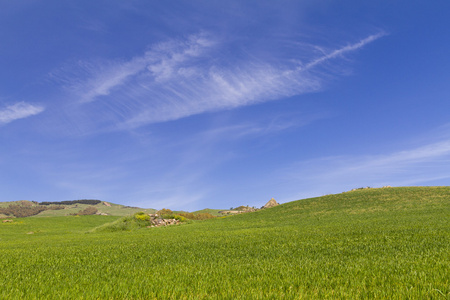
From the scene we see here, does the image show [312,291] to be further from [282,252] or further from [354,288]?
[282,252]

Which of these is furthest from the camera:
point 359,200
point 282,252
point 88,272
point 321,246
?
point 359,200

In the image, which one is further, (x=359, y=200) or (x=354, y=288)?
(x=359, y=200)

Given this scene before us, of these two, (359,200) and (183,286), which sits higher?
(359,200)

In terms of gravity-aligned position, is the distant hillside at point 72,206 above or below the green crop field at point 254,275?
above

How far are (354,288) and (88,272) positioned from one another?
659cm

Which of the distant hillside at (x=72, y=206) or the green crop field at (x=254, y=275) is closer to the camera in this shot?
the green crop field at (x=254, y=275)

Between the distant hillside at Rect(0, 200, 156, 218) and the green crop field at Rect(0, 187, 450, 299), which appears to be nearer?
the green crop field at Rect(0, 187, 450, 299)

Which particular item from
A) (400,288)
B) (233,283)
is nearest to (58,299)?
(233,283)

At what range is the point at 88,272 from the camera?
26.2 feet

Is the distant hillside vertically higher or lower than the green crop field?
higher

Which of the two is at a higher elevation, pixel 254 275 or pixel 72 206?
A: pixel 72 206

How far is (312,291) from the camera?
5.39 m

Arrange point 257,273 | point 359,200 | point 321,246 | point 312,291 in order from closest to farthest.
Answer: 1. point 312,291
2. point 257,273
3. point 321,246
4. point 359,200

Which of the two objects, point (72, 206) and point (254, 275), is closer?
point (254, 275)
